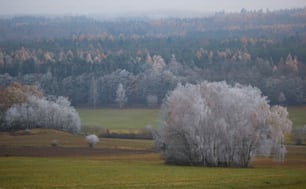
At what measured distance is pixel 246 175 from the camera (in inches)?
1640

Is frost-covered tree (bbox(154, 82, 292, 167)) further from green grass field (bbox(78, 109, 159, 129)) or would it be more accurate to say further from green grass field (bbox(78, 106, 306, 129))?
green grass field (bbox(78, 109, 159, 129))

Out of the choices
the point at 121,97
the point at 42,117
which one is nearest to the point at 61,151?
the point at 42,117

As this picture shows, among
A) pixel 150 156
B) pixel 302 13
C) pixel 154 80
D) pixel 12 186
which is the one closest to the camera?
pixel 12 186

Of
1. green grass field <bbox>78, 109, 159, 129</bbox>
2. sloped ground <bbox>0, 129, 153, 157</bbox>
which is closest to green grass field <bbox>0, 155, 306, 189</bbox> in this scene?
sloped ground <bbox>0, 129, 153, 157</bbox>

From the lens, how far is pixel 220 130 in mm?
55406

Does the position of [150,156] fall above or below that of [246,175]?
below

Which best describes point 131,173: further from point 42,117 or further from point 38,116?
point 42,117

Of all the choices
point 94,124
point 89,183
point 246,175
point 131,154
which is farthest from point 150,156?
point 94,124

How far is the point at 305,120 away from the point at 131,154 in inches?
1531

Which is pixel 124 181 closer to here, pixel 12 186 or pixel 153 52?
pixel 12 186

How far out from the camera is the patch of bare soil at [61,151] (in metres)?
64.5


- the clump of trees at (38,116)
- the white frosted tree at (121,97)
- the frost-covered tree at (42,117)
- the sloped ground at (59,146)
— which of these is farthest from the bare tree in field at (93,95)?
the sloped ground at (59,146)

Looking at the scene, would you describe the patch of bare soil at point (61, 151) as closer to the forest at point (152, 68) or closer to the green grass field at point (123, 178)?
the green grass field at point (123, 178)

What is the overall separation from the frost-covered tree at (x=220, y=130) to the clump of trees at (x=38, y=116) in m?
42.5
